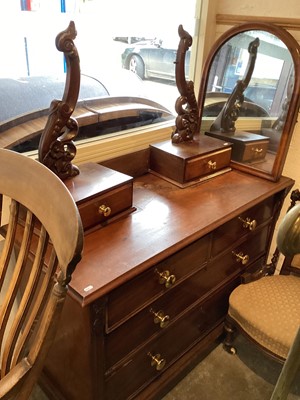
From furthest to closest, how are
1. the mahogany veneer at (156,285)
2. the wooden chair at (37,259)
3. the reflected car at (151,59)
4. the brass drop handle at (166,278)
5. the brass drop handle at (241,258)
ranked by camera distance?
1. the reflected car at (151,59)
2. the brass drop handle at (241,258)
3. the brass drop handle at (166,278)
4. the mahogany veneer at (156,285)
5. the wooden chair at (37,259)

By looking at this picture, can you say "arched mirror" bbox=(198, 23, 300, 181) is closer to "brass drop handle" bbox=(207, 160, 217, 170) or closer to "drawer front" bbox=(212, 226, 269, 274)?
"brass drop handle" bbox=(207, 160, 217, 170)

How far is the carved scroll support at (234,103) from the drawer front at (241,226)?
41cm

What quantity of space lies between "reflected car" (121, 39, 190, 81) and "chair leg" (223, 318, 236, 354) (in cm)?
129

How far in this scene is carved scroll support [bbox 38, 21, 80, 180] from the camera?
104 cm

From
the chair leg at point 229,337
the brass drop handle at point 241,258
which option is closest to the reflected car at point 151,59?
the brass drop handle at point 241,258

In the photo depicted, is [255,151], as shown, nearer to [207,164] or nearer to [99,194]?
[207,164]

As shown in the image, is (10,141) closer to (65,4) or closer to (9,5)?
(9,5)

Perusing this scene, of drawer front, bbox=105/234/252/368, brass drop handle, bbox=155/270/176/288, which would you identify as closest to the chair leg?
drawer front, bbox=105/234/252/368

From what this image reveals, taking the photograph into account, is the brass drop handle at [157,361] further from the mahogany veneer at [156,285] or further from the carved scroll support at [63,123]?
the carved scroll support at [63,123]

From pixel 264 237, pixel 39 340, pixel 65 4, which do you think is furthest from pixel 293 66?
pixel 39 340

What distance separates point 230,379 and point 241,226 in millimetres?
715

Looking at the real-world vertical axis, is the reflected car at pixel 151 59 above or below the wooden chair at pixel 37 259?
above

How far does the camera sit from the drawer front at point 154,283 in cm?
101

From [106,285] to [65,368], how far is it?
1.60 ft
